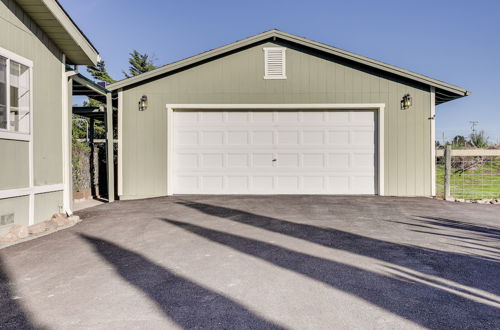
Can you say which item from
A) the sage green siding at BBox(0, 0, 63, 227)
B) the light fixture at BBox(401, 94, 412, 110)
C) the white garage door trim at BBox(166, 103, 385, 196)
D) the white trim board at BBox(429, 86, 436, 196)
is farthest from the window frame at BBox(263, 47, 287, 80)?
the sage green siding at BBox(0, 0, 63, 227)

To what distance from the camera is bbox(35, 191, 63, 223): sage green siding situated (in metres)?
5.41

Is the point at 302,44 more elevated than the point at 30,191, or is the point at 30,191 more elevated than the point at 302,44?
the point at 302,44

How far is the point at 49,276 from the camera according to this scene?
3.11m

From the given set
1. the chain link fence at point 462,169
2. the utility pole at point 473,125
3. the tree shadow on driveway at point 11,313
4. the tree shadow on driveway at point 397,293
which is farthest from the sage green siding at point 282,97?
the utility pole at point 473,125

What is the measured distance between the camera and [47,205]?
223 inches

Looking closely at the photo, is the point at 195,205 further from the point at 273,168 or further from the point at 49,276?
the point at 49,276

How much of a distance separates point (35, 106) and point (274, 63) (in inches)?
223

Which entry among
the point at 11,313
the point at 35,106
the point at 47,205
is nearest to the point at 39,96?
the point at 35,106

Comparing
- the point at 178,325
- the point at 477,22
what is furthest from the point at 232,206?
the point at 477,22

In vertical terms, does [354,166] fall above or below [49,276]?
above

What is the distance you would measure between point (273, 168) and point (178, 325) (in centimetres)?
669

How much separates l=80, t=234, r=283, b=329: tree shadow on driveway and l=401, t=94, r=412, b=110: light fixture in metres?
7.58

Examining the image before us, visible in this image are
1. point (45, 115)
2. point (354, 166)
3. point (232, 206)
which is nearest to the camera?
point (45, 115)

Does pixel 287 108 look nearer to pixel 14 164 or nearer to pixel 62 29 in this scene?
pixel 62 29
